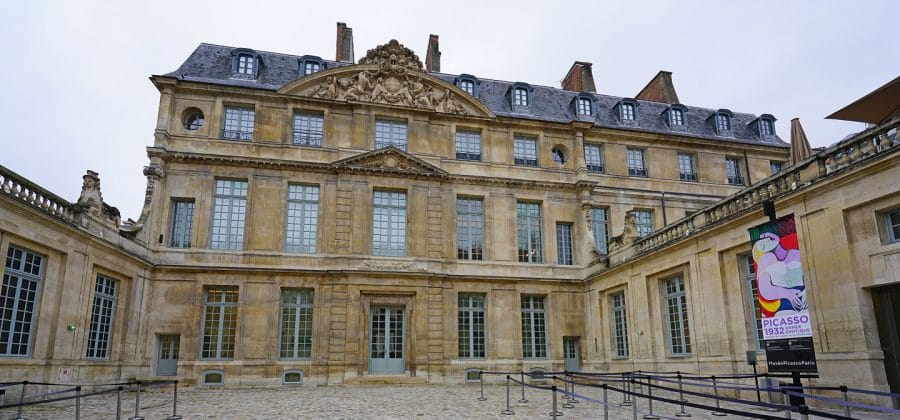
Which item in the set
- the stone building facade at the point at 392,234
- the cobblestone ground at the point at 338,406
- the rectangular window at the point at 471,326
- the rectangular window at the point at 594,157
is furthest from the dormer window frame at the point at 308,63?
the cobblestone ground at the point at 338,406

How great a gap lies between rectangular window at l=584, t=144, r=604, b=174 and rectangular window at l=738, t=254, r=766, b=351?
9.62m

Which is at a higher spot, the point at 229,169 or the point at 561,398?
the point at 229,169

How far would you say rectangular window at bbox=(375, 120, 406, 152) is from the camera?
20.5m

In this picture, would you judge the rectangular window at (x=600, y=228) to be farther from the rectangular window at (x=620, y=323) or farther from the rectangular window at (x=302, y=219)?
the rectangular window at (x=302, y=219)

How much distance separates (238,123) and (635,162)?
14.8 m

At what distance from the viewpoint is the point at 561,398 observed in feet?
43.2

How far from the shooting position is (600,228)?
70.1 ft

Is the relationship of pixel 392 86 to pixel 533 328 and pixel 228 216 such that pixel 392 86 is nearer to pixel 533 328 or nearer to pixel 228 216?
pixel 228 216

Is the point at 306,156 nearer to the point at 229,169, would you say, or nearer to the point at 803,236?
the point at 229,169

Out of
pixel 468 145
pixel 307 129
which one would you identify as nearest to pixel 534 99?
pixel 468 145

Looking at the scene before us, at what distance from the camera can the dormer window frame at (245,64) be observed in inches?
802

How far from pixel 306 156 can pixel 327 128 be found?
1.26 metres

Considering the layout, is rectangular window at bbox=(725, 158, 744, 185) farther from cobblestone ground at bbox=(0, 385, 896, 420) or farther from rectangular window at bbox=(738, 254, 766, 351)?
cobblestone ground at bbox=(0, 385, 896, 420)

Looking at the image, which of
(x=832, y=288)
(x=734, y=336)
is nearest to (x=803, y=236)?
(x=832, y=288)
